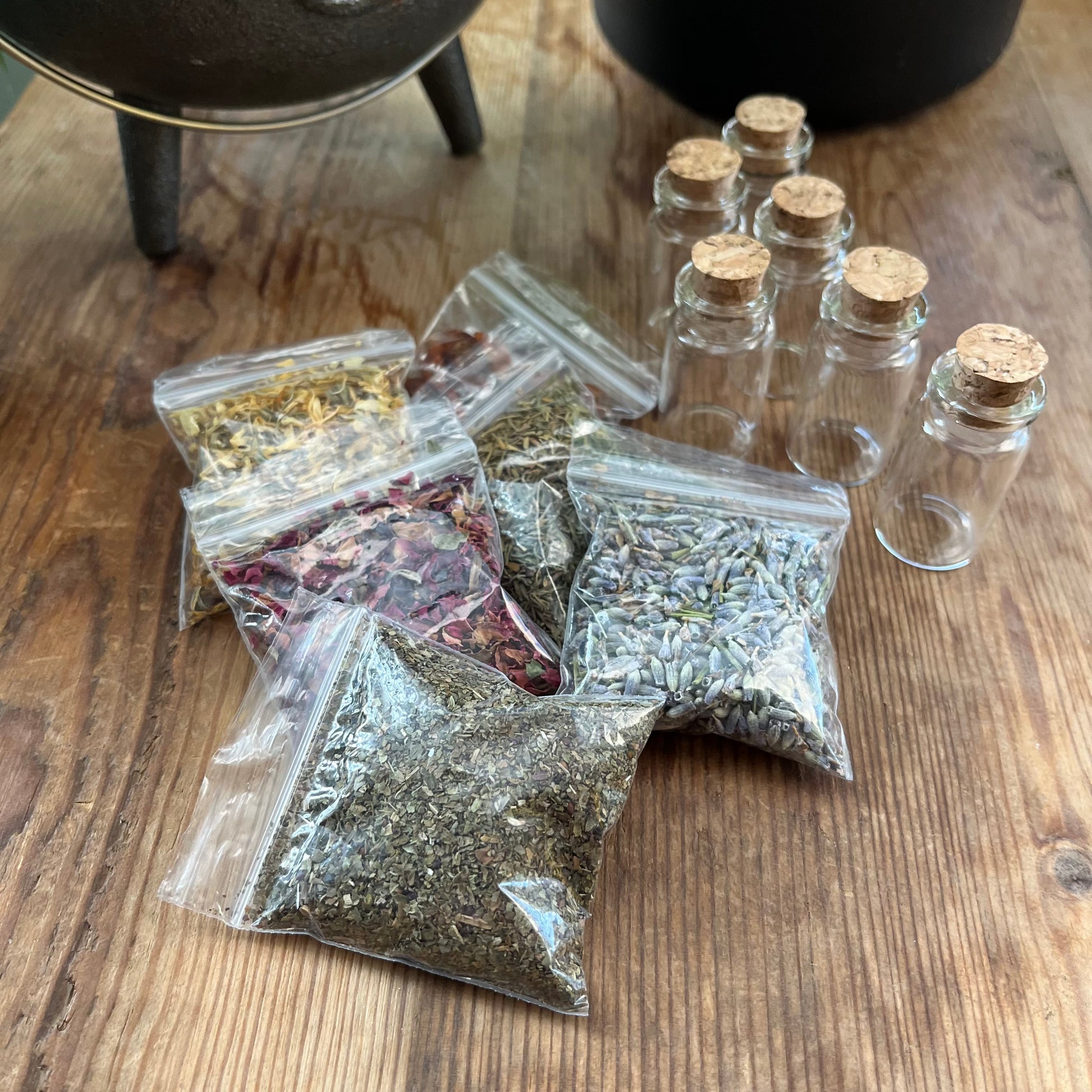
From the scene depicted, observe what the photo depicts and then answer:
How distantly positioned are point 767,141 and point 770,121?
0.8 inches

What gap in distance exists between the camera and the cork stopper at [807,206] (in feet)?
3.10

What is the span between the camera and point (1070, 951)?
2.34 feet

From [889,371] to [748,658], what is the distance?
1.26 feet

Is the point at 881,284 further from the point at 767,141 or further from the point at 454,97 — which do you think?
the point at 454,97

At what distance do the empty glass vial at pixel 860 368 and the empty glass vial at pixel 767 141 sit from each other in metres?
0.20

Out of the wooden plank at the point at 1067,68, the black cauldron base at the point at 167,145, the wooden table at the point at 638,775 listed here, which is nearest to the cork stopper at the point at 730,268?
the wooden table at the point at 638,775

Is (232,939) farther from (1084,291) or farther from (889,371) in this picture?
(1084,291)

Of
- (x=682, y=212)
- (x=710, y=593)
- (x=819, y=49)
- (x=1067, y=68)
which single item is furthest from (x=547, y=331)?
(x=1067, y=68)

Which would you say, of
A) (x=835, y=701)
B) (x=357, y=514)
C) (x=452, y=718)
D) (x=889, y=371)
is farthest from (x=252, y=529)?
(x=889, y=371)

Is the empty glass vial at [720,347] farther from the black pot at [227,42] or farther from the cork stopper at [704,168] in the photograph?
the black pot at [227,42]

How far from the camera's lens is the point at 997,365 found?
0.78 meters

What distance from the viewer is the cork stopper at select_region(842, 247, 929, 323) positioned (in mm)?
844

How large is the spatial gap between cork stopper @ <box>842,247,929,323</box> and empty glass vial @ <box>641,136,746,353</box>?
18cm

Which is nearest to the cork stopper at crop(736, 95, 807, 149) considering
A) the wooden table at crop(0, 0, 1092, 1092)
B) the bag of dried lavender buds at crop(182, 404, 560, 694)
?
the wooden table at crop(0, 0, 1092, 1092)
